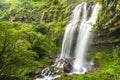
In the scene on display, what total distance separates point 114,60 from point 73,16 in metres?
17.2

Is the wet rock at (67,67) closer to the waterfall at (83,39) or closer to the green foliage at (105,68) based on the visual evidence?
the waterfall at (83,39)

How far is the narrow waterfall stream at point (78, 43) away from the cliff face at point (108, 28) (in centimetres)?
168

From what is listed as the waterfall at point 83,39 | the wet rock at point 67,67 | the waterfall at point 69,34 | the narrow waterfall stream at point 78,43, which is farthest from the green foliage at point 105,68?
the waterfall at point 69,34

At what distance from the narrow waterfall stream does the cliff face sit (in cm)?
168

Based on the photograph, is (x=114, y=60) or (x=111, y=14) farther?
(x=111, y=14)

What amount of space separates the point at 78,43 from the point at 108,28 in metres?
6.36

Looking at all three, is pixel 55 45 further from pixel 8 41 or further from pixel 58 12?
pixel 8 41

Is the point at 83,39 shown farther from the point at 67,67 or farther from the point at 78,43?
the point at 67,67

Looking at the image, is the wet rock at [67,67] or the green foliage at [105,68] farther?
the wet rock at [67,67]

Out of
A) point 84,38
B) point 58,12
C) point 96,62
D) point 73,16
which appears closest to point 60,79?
point 96,62

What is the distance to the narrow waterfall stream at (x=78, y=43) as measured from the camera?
3477cm

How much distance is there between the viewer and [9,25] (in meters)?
23.8

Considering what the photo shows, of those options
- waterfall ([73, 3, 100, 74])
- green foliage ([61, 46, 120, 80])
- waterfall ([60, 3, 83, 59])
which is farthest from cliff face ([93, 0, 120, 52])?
waterfall ([60, 3, 83, 59])

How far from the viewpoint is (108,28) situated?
38.6 meters
